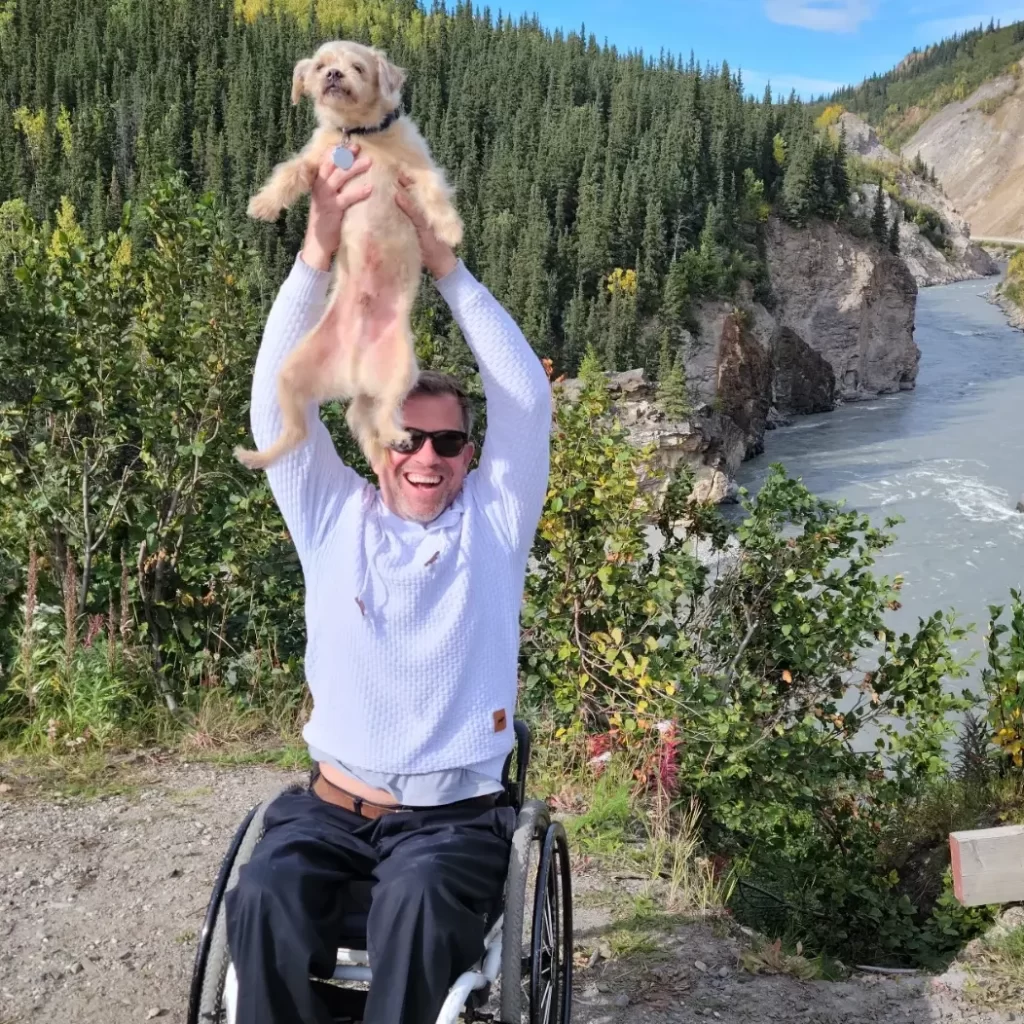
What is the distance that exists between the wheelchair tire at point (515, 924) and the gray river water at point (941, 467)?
6.98m

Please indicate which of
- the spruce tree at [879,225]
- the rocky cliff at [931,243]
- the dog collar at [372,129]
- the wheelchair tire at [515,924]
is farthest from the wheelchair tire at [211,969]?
the rocky cliff at [931,243]

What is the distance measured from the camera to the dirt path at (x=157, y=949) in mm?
2988

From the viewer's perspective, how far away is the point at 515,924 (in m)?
2.05

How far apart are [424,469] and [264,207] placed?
0.63 m

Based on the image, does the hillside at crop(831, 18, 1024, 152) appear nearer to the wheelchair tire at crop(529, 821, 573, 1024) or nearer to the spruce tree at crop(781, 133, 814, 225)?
the spruce tree at crop(781, 133, 814, 225)

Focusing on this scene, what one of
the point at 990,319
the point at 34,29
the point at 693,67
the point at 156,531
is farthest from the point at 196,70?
the point at 156,531

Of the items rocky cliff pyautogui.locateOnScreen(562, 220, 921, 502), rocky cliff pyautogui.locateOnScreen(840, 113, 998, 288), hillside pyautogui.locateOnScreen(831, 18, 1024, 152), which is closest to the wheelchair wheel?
rocky cliff pyautogui.locateOnScreen(562, 220, 921, 502)

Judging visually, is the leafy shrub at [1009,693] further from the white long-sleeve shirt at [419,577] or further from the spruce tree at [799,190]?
the spruce tree at [799,190]

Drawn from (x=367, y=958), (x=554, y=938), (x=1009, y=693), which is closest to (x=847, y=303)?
(x=1009, y=693)

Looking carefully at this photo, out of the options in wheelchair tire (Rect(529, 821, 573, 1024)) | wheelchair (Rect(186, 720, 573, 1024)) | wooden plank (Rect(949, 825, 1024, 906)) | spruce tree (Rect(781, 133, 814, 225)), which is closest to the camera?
wheelchair (Rect(186, 720, 573, 1024))

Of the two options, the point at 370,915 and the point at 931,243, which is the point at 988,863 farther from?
the point at 931,243

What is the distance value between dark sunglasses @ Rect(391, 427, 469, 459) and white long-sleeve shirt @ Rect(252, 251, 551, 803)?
0.08 meters

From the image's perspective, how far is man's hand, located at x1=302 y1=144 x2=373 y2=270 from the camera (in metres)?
2.15

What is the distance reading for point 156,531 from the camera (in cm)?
501
